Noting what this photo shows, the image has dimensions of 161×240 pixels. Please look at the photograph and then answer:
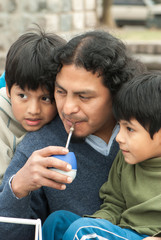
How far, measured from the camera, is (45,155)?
138 cm

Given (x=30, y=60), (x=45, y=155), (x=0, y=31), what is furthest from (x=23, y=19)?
(x=45, y=155)

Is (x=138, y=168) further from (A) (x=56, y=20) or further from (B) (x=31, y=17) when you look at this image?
(A) (x=56, y=20)

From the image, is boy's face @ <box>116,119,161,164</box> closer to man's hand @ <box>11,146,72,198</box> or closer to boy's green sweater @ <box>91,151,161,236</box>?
boy's green sweater @ <box>91,151,161,236</box>

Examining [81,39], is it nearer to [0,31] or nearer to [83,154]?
[83,154]

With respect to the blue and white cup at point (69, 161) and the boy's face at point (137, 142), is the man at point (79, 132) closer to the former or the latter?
the blue and white cup at point (69, 161)

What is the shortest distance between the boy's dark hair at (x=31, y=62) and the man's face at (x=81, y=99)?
114 mm

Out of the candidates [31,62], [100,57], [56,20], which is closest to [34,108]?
[31,62]

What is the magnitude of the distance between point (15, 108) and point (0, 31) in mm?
3652

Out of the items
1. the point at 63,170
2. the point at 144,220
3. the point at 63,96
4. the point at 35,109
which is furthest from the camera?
the point at 35,109

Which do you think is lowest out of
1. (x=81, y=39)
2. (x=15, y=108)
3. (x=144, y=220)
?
(x=144, y=220)

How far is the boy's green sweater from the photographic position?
148 centimetres

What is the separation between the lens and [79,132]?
5.43ft

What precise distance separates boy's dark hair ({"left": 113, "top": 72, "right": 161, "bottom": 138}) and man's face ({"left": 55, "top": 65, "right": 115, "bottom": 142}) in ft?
0.32

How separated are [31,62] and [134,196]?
68 cm
